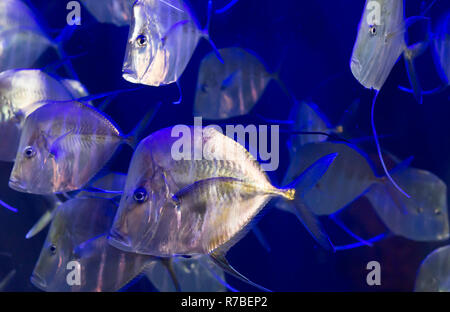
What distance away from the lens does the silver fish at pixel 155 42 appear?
3.11 feet

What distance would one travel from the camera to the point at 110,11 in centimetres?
133

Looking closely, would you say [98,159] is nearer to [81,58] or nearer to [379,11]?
[81,58]

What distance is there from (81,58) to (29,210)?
2.32 ft

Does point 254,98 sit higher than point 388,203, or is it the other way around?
point 254,98

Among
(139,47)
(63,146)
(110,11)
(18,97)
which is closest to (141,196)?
(63,146)

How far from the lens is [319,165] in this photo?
2.59ft

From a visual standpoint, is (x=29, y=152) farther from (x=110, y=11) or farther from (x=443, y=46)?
(x=443, y=46)

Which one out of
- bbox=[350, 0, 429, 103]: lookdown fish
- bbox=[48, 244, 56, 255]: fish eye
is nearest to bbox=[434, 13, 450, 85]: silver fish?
bbox=[350, 0, 429, 103]: lookdown fish

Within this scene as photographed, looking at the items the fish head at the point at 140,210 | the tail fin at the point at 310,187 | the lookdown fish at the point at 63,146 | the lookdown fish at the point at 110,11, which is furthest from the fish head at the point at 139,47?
the tail fin at the point at 310,187

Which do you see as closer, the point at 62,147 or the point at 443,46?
the point at 62,147

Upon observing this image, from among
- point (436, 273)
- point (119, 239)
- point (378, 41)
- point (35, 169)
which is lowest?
point (436, 273)

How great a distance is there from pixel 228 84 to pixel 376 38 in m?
0.57

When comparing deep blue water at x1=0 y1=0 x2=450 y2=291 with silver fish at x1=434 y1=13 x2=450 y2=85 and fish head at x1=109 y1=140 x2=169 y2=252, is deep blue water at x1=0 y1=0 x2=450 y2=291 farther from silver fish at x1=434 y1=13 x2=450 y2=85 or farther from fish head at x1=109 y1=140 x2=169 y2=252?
fish head at x1=109 y1=140 x2=169 y2=252
